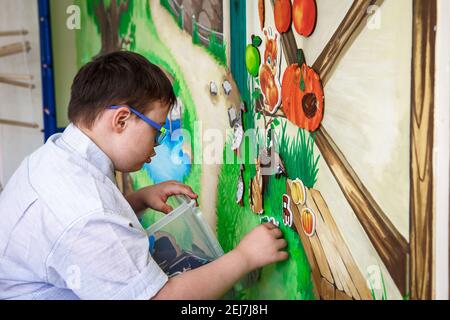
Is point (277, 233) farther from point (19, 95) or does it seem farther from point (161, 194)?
point (19, 95)

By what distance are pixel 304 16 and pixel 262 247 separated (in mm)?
476

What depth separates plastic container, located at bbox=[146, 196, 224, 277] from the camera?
119 cm

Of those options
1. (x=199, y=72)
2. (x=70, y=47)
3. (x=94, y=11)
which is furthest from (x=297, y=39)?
(x=70, y=47)

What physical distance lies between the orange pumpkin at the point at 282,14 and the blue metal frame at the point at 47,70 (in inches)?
67.2

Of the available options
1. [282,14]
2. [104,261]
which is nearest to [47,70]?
[282,14]

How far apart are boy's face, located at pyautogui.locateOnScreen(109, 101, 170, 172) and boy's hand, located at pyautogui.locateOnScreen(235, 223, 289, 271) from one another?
0.29 m

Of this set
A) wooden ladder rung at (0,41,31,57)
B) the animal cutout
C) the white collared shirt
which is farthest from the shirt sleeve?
wooden ladder rung at (0,41,31,57)

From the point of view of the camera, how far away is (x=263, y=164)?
3.87 feet

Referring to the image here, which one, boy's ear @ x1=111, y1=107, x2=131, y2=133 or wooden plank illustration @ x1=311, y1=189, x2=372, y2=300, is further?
boy's ear @ x1=111, y1=107, x2=131, y2=133

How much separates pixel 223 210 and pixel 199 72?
16.1 inches

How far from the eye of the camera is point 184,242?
4.01 ft

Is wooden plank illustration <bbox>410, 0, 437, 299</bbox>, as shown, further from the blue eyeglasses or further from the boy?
the blue eyeglasses

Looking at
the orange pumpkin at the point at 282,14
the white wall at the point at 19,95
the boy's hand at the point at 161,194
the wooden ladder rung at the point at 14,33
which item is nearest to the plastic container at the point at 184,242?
the boy's hand at the point at 161,194

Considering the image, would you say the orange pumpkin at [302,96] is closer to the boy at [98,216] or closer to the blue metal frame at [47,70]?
the boy at [98,216]
